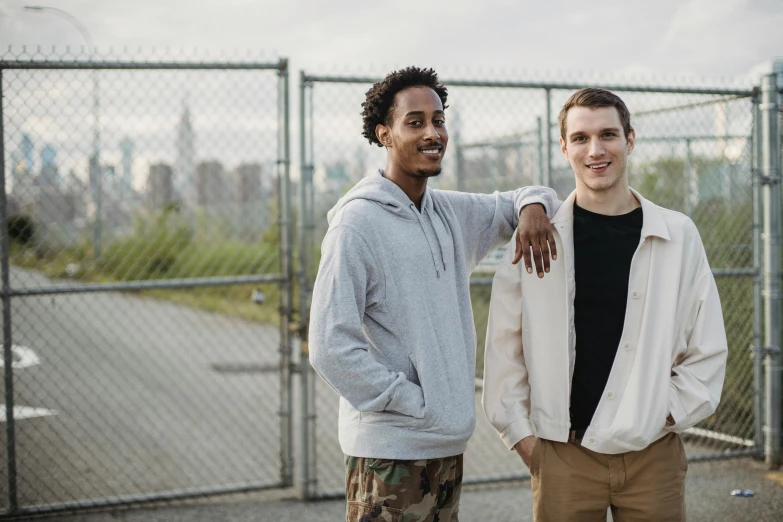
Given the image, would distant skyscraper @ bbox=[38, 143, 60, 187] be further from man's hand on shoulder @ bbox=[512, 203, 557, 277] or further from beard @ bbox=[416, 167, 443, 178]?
man's hand on shoulder @ bbox=[512, 203, 557, 277]

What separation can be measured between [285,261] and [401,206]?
240 centimetres

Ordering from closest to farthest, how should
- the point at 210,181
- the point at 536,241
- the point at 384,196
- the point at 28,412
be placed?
the point at 384,196 < the point at 536,241 < the point at 28,412 < the point at 210,181

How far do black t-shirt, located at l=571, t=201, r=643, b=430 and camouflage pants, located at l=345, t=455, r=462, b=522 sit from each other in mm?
576

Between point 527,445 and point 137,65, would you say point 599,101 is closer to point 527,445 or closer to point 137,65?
point 527,445

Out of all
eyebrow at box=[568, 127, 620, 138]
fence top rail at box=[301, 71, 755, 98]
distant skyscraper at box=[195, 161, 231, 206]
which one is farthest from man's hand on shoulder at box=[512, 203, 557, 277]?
distant skyscraper at box=[195, 161, 231, 206]

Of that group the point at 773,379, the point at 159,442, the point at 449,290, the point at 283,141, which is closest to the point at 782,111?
the point at 773,379

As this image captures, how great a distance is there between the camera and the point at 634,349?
264 centimetres

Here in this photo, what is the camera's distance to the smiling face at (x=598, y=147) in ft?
8.95

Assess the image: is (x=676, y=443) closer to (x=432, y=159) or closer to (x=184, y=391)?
(x=432, y=159)

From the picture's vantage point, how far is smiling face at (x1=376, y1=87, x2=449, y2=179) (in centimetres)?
270

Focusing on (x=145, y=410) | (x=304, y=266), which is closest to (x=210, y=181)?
(x=145, y=410)

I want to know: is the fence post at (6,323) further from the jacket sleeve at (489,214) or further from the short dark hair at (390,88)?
the jacket sleeve at (489,214)

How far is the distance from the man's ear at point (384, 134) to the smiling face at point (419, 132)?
0.19 ft

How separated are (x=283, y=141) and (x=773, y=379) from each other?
4034 mm
